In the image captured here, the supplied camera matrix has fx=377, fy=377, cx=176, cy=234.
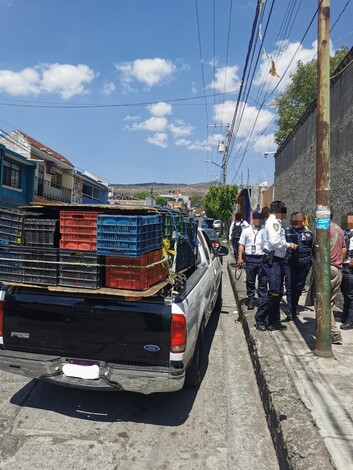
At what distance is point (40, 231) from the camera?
3.47m

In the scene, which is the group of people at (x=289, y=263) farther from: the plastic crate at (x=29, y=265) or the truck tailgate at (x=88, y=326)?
the plastic crate at (x=29, y=265)

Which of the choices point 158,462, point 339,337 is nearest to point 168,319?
point 158,462

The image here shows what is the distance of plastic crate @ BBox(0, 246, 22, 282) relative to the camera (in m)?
3.39

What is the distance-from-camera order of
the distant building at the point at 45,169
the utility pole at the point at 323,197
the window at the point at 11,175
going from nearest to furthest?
1. the utility pole at the point at 323,197
2. the window at the point at 11,175
3. the distant building at the point at 45,169

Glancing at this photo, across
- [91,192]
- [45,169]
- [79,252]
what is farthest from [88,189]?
[79,252]

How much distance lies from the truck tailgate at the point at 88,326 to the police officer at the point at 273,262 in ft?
8.63

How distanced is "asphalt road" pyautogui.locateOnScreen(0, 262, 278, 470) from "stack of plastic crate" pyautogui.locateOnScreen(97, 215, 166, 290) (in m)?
1.24

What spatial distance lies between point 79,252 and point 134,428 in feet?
5.24

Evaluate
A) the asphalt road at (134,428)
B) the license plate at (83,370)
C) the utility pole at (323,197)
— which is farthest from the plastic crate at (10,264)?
the utility pole at (323,197)

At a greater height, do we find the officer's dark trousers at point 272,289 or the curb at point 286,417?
the officer's dark trousers at point 272,289

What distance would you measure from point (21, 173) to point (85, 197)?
16.6m

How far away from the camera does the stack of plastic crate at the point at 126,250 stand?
3104 mm

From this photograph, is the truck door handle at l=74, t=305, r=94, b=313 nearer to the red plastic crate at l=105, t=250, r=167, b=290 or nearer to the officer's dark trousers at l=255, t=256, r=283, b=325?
the red plastic crate at l=105, t=250, r=167, b=290

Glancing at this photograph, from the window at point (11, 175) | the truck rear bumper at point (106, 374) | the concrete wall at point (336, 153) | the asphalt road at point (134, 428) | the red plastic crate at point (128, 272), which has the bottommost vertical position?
the asphalt road at point (134, 428)
